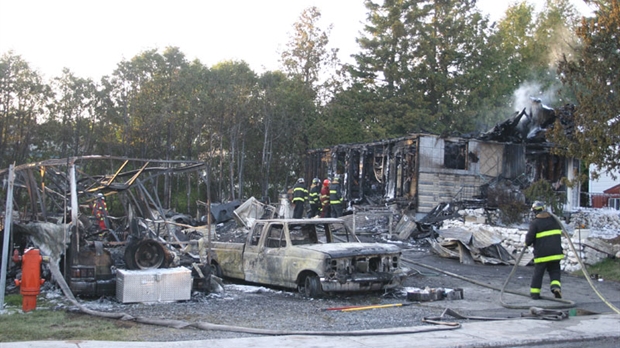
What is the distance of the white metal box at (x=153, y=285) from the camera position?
9.59 m

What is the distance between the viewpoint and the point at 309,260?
1059cm

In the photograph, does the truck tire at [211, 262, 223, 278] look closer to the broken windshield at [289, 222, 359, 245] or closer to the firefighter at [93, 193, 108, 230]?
the broken windshield at [289, 222, 359, 245]

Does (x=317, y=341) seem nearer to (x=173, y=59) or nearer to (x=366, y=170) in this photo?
(x=366, y=170)

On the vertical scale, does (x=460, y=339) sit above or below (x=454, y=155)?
below

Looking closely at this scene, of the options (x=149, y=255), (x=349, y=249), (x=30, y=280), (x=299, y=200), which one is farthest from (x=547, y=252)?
(x=299, y=200)

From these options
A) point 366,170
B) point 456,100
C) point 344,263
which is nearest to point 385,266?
point 344,263

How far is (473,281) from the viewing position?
500 inches

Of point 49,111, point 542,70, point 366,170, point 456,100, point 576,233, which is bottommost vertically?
point 576,233

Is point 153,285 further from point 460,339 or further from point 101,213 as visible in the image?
point 460,339

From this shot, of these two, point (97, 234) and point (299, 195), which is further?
point (299, 195)

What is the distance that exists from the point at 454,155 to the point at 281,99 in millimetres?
10894

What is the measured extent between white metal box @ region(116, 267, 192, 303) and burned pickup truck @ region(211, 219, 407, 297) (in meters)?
1.78

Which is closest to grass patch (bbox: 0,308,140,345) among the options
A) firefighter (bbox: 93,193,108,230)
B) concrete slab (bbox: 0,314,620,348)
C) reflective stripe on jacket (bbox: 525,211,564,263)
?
concrete slab (bbox: 0,314,620,348)

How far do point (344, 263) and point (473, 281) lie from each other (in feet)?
11.7
